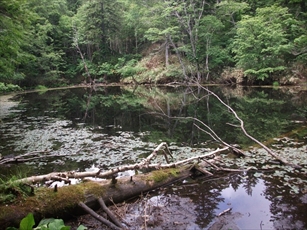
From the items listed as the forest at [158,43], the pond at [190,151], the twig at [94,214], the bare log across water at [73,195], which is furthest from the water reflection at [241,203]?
the forest at [158,43]

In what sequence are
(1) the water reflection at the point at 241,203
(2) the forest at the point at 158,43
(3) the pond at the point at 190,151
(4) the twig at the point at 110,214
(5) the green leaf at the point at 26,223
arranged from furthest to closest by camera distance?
(2) the forest at the point at 158,43 < (3) the pond at the point at 190,151 < (1) the water reflection at the point at 241,203 < (4) the twig at the point at 110,214 < (5) the green leaf at the point at 26,223

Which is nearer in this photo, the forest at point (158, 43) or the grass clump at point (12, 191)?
the grass clump at point (12, 191)

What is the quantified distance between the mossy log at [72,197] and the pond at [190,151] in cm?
31

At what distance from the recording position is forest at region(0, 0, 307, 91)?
26.5 meters

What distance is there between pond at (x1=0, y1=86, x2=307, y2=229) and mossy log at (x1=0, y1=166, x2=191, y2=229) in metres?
0.31

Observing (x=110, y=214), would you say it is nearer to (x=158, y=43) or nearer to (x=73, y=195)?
(x=73, y=195)

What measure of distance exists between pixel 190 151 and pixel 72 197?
480 centimetres

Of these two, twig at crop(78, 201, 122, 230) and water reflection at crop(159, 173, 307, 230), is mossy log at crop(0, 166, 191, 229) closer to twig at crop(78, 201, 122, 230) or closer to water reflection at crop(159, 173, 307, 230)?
twig at crop(78, 201, 122, 230)

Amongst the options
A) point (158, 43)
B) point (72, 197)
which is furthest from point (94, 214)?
point (158, 43)

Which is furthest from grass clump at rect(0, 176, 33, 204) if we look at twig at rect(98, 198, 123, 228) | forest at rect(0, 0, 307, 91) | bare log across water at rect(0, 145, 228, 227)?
forest at rect(0, 0, 307, 91)

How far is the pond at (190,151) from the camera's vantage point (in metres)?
4.86

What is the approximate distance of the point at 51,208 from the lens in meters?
4.25

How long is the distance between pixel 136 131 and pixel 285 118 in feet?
23.9

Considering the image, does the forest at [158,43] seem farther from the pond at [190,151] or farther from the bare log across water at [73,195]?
the bare log across water at [73,195]
